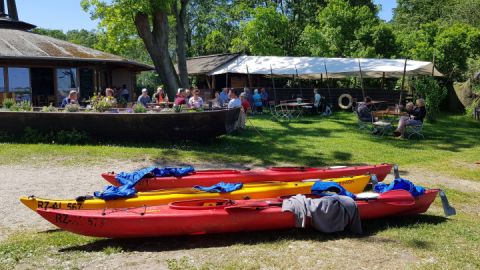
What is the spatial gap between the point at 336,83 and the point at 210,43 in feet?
52.9

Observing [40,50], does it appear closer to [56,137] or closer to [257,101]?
[56,137]

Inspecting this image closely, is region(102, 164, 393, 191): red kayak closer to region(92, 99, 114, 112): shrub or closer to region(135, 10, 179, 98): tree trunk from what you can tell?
region(92, 99, 114, 112): shrub

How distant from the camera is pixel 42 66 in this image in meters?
20.4

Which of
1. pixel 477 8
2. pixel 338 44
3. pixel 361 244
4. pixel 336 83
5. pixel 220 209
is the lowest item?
pixel 361 244

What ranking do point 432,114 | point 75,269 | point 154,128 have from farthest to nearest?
1. point 432,114
2. point 154,128
3. point 75,269

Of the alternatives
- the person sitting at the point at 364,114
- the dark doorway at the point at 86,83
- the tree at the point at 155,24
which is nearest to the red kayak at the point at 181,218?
the person sitting at the point at 364,114

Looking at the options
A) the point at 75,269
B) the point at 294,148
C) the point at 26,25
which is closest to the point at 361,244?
the point at 75,269

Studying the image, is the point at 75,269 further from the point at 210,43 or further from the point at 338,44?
the point at 210,43

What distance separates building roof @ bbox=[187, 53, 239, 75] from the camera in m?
30.0

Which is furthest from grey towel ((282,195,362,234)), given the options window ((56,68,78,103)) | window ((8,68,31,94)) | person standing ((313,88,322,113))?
window ((56,68,78,103))

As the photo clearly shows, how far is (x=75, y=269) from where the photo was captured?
16.9 feet

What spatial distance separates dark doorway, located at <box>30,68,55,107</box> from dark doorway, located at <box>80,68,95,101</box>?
1492mm

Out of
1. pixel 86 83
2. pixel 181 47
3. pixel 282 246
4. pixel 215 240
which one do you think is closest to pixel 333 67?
pixel 181 47

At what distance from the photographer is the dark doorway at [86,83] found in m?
22.1
